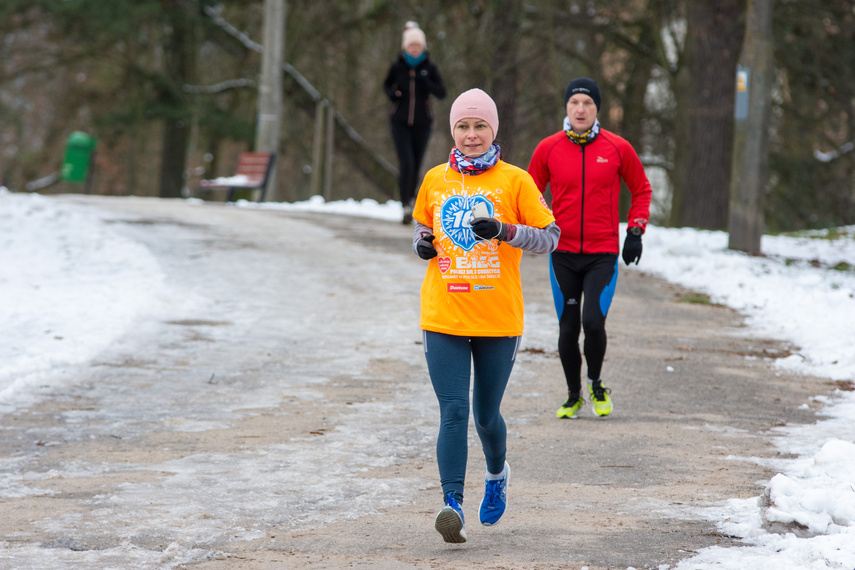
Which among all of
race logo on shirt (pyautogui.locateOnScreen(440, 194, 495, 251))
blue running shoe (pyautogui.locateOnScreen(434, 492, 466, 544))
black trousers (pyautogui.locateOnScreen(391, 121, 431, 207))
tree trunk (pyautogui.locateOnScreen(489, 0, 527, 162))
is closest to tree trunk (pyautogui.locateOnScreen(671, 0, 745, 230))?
tree trunk (pyautogui.locateOnScreen(489, 0, 527, 162))

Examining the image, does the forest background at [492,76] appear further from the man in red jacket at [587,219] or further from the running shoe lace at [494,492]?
the running shoe lace at [494,492]

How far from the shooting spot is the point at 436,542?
4.41 meters

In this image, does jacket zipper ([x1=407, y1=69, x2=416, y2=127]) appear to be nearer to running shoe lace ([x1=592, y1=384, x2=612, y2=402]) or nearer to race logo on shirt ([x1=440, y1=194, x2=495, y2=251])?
running shoe lace ([x1=592, y1=384, x2=612, y2=402])

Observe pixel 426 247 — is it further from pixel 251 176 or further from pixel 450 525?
pixel 251 176

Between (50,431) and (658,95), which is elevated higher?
(658,95)

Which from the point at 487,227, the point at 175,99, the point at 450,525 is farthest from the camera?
the point at 175,99

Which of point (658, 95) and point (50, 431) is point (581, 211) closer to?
point (50, 431)

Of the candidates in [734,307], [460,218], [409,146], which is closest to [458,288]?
[460,218]

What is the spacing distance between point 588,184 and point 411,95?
6618mm

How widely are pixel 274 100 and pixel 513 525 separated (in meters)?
20.0

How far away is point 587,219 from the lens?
262 inches

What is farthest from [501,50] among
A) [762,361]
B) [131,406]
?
[131,406]

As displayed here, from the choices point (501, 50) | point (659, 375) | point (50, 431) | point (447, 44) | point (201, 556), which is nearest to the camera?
point (201, 556)

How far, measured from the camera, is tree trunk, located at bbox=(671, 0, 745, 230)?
1819cm
